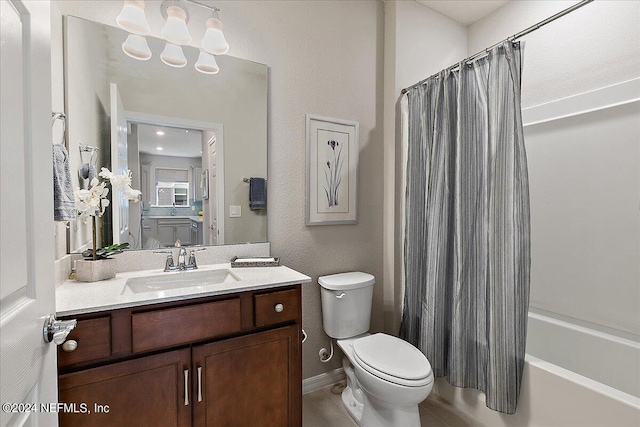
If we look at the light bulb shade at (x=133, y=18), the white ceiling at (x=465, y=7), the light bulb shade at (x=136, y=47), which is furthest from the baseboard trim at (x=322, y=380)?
the white ceiling at (x=465, y=7)

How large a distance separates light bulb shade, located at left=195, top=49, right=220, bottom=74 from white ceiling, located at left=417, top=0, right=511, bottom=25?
1.66 meters

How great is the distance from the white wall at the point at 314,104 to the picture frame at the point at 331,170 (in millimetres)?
57

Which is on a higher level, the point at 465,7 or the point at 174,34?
the point at 465,7

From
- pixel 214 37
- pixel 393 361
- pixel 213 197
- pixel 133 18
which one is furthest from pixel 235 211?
pixel 393 361

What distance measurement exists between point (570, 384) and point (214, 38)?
2.44 m

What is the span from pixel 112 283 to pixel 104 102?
0.91 meters

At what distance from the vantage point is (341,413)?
1886 mm


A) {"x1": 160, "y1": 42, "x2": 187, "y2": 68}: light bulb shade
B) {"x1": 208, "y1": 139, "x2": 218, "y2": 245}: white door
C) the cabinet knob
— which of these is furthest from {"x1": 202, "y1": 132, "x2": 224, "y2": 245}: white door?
the cabinet knob

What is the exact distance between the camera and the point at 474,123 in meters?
1.67

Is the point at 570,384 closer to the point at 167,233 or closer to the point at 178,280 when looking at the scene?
the point at 178,280

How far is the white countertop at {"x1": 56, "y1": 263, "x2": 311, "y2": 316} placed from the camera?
110cm

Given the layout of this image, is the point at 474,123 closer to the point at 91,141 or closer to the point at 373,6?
the point at 373,6

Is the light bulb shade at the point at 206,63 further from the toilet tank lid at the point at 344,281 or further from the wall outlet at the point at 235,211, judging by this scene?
the toilet tank lid at the point at 344,281

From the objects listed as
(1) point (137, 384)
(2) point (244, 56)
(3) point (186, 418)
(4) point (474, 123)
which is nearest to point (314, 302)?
(3) point (186, 418)
